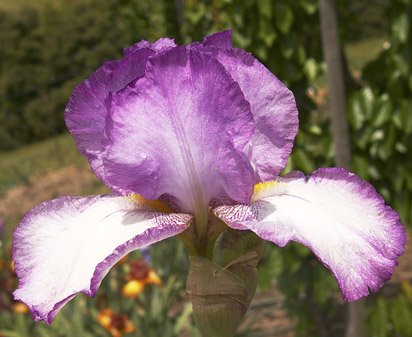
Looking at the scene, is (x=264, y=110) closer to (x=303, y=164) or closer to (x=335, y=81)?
(x=335, y=81)

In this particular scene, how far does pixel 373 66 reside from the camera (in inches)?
95.7

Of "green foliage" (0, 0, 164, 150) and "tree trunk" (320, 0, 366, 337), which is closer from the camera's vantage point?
"tree trunk" (320, 0, 366, 337)

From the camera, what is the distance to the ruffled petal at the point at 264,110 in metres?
0.62

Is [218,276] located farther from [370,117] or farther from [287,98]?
[370,117]

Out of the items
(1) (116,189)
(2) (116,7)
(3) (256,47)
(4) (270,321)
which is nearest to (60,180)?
(2) (116,7)

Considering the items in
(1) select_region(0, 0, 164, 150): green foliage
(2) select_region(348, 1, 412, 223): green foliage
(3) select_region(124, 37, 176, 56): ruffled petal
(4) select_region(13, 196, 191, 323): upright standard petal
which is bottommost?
(1) select_region(0, 0, 164, 150): green foliage

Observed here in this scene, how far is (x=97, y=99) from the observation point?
65cm

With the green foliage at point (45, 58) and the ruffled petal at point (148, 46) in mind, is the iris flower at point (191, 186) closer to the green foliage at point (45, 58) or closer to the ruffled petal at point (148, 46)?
the ruffled petal at point (148, 46)

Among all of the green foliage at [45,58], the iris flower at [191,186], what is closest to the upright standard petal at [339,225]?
the iris flower at [191,186]

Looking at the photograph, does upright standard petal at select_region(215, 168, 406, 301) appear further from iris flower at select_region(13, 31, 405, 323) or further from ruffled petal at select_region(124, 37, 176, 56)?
ruffled petal at select_region(124, 37, 176, 56)

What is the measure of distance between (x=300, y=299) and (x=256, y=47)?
128cm

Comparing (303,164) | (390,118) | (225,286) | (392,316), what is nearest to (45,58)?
(303,164)

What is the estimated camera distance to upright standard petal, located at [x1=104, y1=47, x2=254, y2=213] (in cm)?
59

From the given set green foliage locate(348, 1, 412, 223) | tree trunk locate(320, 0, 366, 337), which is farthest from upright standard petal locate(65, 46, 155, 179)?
green foliage locate(348, 1, 412, 223)
